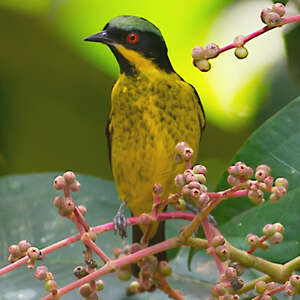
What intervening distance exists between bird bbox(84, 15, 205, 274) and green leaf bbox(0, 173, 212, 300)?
0.15 meters

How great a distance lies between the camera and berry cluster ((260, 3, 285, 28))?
4.72ft

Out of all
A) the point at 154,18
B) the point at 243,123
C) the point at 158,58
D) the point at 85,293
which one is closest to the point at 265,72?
the point at 243,123

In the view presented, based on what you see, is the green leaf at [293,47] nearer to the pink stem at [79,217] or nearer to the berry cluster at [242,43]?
the berry cluster at [242,43]

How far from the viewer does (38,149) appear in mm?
3699

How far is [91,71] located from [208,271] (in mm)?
1628

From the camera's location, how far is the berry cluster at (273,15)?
144 centimetres

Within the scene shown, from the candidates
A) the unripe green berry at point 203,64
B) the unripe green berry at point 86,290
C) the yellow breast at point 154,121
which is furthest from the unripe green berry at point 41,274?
the yellow breast at point 154,121

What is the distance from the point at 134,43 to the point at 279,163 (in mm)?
840

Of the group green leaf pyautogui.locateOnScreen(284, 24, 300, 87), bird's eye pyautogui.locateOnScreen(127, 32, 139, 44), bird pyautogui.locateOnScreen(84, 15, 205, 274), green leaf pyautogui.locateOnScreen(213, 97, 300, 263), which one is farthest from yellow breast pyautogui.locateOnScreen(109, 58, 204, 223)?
green leaf pyautogui.locateOnScreen(213, 97, 300, 263)

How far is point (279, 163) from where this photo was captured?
83.1 inches

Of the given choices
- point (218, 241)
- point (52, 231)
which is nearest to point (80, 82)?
point (52, 231)

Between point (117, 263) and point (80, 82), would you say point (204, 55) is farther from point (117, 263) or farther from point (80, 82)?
point (80, 82)

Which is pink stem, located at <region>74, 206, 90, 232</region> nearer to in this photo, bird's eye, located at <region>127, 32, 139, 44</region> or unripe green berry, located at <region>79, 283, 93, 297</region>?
unripe green berry, located at <region>79, 283, 93, 297</region>

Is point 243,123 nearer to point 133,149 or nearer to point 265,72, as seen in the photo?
point 265,72
